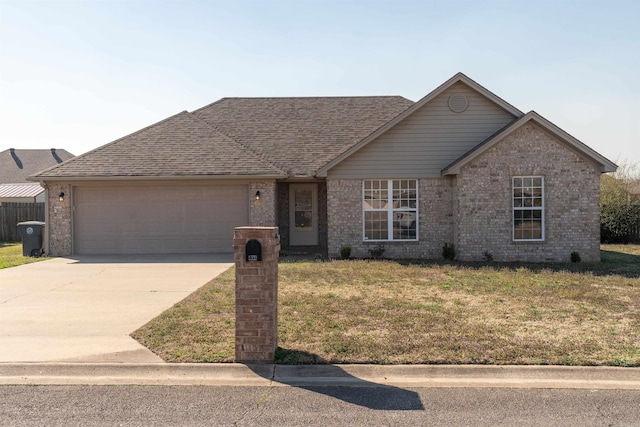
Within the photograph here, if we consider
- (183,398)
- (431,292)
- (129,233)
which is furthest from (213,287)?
(129,233)

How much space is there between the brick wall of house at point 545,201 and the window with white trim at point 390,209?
1.62m

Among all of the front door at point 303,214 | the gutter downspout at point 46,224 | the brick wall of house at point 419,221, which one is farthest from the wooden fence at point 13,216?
the brick wall of house at point 419,221

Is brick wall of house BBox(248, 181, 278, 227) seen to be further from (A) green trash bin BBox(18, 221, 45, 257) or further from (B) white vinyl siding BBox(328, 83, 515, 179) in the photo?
(A) green trash bin BBox(18, 221, 45, 257)

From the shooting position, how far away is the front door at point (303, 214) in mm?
19250

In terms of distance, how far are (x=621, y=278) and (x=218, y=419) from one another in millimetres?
10966

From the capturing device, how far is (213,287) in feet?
35.8

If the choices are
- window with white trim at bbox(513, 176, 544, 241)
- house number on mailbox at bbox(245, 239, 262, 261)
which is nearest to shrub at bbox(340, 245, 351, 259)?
window with white trim at bbox(513, 176, 544, 241)

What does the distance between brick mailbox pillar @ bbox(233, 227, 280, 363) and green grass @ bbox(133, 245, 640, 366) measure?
0.84 feet

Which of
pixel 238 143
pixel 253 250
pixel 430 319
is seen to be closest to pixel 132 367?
pixel 253 250

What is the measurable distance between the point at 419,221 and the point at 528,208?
331 centimetres

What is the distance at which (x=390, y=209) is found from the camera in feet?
54.5

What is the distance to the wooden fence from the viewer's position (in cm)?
2558

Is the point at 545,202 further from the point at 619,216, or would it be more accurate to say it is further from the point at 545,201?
the point at 619,216

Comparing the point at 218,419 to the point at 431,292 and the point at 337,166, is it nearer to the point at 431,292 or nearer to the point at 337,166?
the point at 431,292
